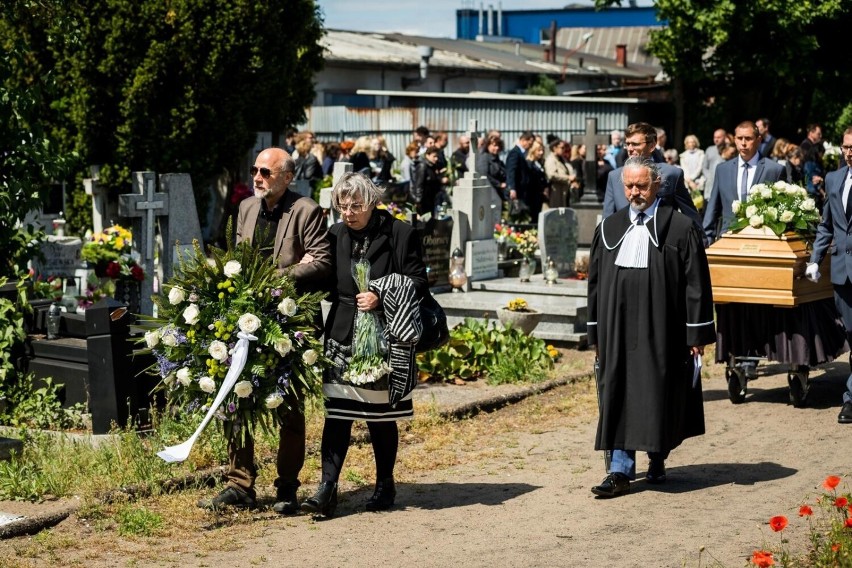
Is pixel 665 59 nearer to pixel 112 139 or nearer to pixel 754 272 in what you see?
pixel 112 139

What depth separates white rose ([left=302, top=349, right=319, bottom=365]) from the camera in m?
6.85

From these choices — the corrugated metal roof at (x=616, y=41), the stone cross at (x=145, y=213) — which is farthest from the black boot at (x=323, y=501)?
the corrugated metal roof at (x=616, y=41)

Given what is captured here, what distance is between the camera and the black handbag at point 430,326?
7133mm

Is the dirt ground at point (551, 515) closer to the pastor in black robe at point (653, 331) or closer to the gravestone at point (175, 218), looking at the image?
the pastor in black robe at point (653, 331)

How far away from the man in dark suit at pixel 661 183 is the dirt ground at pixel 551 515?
1611 mm

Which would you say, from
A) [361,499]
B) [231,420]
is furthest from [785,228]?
[231,420]

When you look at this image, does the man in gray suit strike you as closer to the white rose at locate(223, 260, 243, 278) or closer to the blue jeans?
the blue jeans

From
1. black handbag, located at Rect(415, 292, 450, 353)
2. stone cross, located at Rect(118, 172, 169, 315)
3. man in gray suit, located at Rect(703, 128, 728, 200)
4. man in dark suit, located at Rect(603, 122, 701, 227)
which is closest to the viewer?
black handbag, located at Rect(415, 292, 450, 353)

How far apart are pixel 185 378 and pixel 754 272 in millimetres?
4999

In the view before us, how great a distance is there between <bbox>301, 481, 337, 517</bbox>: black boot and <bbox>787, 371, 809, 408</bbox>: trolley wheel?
4552 mm

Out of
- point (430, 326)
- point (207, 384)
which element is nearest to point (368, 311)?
point (430, 326)

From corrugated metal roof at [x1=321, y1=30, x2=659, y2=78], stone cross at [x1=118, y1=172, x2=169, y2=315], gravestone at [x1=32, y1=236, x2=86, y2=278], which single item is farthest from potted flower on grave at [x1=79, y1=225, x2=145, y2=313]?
corrugated metal roof at [x1=321, y1=30, x2=659, y2=78]

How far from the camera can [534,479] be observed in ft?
26.8

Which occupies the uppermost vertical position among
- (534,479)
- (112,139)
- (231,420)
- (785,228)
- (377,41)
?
(377,41)
